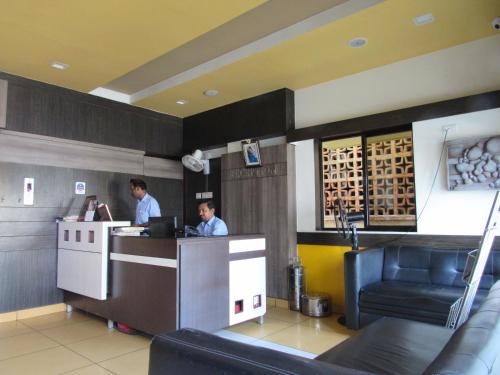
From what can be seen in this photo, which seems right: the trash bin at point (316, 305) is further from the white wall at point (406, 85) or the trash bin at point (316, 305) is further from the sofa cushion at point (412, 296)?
the white wall at point (406, 85)

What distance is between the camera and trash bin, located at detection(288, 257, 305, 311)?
474 centimetres

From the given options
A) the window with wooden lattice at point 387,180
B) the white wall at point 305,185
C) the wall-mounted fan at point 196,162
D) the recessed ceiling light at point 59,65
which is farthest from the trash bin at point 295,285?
the recessed ceiling light at point 59,65

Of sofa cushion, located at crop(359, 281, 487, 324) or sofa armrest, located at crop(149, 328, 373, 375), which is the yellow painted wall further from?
sofa armrest, located at crop(149, 328, 373, 375)

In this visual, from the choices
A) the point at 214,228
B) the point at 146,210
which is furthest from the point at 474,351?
the point at 146,210

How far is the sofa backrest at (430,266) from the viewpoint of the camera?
11.2ft

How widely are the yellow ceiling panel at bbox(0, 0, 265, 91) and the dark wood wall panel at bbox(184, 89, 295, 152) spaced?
1891 mm

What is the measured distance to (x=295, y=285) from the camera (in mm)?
4758

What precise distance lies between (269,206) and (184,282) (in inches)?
87.2

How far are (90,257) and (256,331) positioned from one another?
6.82 ft

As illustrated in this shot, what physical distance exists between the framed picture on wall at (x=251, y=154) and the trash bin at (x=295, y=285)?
5.25ft

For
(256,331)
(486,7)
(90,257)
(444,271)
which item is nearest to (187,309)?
(256,331)

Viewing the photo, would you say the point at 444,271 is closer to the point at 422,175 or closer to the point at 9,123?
the point at 422,175

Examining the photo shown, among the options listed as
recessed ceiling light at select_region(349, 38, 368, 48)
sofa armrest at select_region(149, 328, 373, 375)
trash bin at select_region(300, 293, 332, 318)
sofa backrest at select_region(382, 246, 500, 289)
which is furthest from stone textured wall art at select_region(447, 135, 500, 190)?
sofa armrest at select_region(149, 328, 373, 375)

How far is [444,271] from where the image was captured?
366cm
